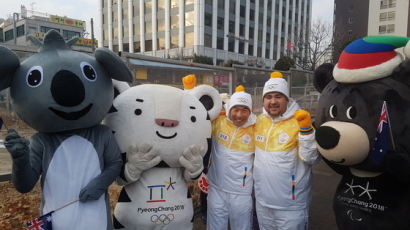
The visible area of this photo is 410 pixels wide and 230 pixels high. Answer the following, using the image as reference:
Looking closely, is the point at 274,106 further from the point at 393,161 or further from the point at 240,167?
the point at 393,161

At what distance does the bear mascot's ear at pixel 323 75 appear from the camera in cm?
263

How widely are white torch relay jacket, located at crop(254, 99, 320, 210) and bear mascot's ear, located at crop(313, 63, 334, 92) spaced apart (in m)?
0.41

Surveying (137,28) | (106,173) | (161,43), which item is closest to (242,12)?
(161,43)

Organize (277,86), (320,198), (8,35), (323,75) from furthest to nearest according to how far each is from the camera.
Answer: (8,35)
(320,198)
(277,86)
(323,75)

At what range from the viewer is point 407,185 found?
7.29 feet

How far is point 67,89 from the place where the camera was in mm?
1956

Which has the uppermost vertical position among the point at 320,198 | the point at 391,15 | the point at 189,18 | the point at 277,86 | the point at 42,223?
the point at 391,15

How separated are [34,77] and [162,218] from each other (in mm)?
1459

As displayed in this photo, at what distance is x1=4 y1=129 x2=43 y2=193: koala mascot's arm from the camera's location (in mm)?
1838

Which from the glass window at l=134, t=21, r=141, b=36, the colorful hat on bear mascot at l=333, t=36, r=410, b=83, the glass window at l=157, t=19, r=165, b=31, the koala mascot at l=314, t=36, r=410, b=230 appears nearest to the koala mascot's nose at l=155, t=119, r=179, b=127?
the koala mascot at l=314, t=36, r=410, b=230

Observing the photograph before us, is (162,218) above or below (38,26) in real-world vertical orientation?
below

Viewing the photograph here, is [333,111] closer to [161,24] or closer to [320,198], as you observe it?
[320,198]

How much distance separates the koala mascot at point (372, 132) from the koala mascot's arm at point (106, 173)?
157cm

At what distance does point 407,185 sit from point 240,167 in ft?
4.60
